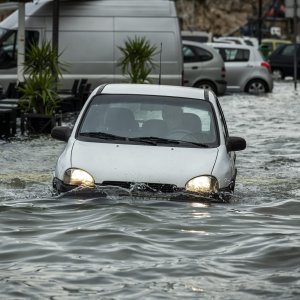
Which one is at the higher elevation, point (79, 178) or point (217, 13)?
point (217, 13)

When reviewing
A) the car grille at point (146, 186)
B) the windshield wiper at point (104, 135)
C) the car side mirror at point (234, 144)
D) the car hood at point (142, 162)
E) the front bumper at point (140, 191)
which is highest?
the windshield wiper at point (104, 135)

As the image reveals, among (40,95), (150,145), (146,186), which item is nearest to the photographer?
(146,186)

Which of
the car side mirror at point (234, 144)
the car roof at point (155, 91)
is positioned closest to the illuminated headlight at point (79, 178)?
the car side mirror at point (234, 144)

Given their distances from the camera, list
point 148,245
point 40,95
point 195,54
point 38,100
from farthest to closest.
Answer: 1. point 195,54
2. point 38,100
3. point 40,95
4. point 148,245

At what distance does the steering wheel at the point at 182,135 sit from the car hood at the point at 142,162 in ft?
1.10

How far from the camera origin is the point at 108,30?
2892 cm

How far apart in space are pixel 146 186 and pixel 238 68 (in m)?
27.3

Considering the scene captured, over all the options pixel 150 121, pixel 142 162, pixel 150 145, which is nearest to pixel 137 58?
pixel 150 121

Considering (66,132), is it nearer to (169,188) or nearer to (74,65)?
(169,188)

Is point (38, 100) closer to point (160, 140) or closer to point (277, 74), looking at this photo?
point (160, 140)

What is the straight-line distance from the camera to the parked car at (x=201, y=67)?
3528 cm

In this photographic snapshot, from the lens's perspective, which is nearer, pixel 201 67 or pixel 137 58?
pixel 137 58

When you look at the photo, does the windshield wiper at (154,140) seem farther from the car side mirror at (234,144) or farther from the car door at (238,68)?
the car door at (238,68)

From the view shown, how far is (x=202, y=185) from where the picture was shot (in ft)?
40.3
